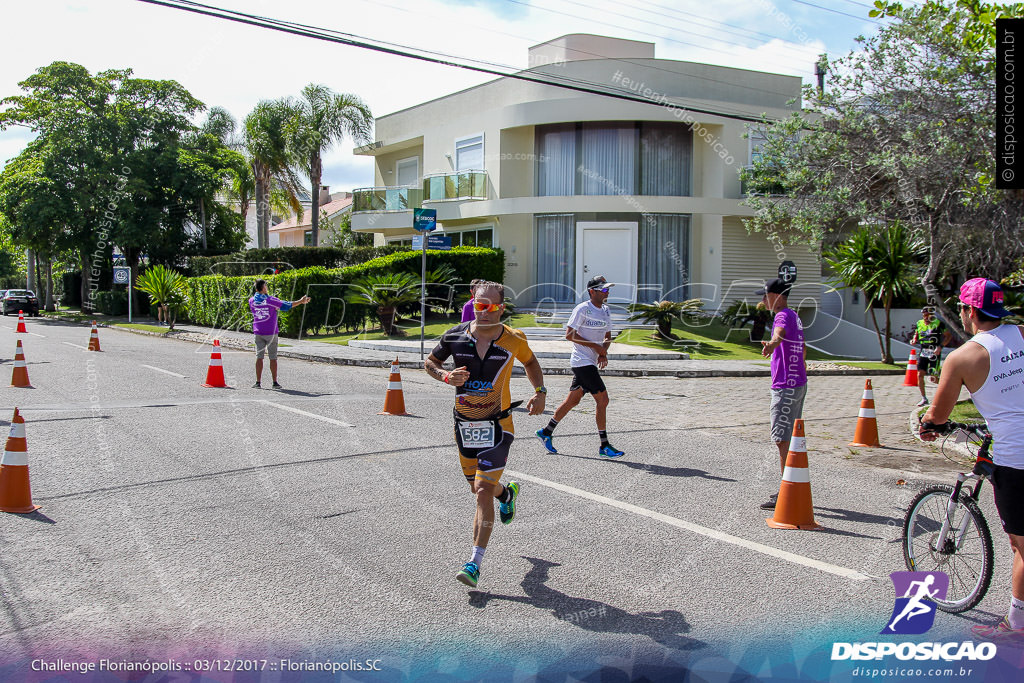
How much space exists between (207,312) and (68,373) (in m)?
16.7

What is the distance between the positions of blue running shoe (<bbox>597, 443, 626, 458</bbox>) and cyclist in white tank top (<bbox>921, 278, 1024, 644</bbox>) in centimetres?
437

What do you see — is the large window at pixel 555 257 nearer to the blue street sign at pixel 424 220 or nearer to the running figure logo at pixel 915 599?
the blue street sign at pixel 424 220

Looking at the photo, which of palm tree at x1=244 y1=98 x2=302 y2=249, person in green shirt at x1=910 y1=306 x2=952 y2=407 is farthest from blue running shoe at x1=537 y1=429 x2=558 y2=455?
palm tree at x1=244 y1=98 x2=302 y2=249

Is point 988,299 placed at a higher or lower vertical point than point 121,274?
lower

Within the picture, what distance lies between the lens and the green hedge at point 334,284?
2511cm

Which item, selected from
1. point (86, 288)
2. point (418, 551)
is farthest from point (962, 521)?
point (86, 288)

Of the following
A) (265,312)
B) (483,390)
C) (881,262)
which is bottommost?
(483,390)

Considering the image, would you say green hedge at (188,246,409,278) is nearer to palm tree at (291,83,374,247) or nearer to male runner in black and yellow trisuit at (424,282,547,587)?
palm tree at (291,83,374,247)

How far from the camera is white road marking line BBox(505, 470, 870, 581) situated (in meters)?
5.01

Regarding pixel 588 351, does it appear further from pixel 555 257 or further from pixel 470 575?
pixel 555 257

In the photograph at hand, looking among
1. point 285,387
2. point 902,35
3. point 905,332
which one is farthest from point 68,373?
point 905,332

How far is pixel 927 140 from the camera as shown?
1182 centimetres

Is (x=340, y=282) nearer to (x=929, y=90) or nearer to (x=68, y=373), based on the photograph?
(x=68, y=373)

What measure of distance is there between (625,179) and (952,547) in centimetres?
2268
